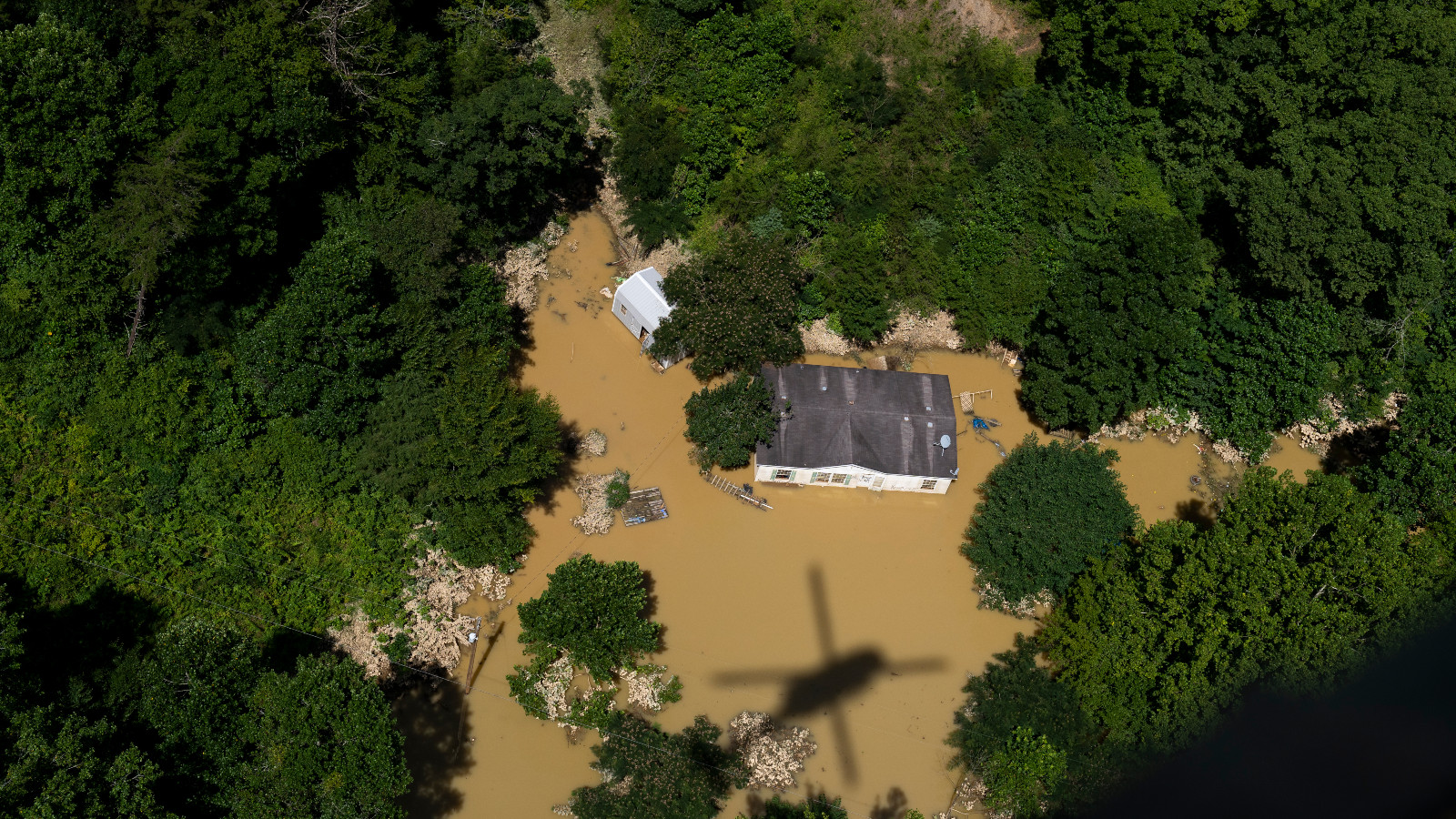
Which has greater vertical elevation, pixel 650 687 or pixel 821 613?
pixel 821 613

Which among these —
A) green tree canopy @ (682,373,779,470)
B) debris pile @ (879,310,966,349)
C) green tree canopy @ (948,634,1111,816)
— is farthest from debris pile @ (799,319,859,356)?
green tree canopy @ (948,634,1111,816)

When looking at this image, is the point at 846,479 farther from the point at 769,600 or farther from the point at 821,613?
the point at 769,600

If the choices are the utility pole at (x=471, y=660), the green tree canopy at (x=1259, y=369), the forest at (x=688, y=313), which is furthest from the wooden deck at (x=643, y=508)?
the green tree canopy at (x=1259, y=369)

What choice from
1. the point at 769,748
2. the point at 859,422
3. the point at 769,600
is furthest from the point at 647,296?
the point at 769,748

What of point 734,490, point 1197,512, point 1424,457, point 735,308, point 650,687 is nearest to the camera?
point 650,687

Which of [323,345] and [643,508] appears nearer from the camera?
[323,345]

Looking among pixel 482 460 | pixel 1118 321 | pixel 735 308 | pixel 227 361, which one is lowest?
pixel 482 460

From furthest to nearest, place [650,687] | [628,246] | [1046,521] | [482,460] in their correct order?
[628,246], [1046,521], [650,687], [482,460]

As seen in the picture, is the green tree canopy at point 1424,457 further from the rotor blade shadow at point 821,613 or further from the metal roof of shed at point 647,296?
the metal roof of shed at point 647,296
